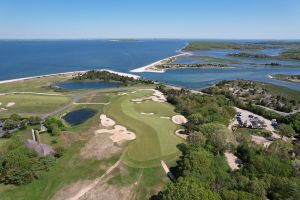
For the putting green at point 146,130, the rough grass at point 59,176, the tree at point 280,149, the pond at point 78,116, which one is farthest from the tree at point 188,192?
the pond at point 78,116

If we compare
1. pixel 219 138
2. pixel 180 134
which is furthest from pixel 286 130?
pixel 180 134

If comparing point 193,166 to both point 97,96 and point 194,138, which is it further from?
point 97,96

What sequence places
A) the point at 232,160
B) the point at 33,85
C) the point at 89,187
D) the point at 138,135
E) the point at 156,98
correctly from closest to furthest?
the point at 89,187 → the point at 232,160 → the point at 138,135 → the point at 156,98 → the point at 33,85

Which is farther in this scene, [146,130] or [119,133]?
[146,130]

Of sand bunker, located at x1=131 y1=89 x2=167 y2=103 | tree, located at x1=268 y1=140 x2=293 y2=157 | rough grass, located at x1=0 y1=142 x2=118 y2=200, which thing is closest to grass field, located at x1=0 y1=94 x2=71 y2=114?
sand bunker, located at x1=131 y1=89 x2=167 y2=103

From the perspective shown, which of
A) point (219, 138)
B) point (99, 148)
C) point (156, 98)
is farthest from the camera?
point (156, 98)

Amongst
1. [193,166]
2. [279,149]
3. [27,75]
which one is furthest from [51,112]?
[27,75]

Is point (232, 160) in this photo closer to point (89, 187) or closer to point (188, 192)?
point (188, 192)
